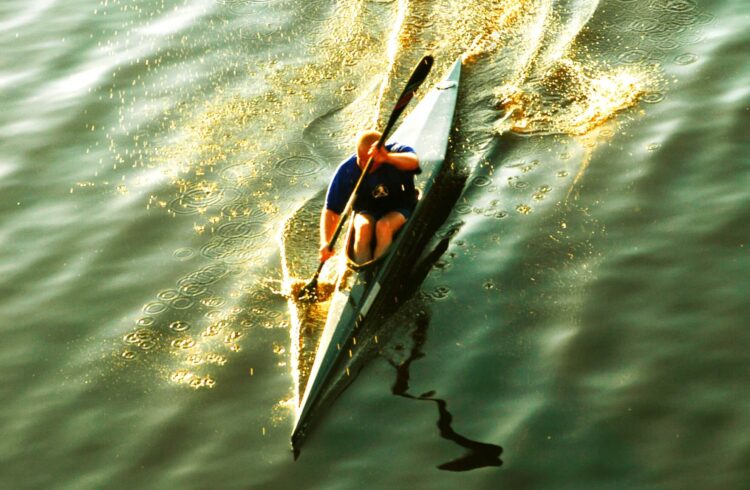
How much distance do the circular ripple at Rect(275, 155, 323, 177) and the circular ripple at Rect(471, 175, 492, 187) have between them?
5.77 ft

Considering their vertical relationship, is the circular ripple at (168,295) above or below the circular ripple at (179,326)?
above

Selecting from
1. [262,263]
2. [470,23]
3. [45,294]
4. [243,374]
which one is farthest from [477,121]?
[45,294]

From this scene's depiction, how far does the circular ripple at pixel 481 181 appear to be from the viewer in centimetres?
975

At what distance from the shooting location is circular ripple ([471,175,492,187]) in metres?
9.75

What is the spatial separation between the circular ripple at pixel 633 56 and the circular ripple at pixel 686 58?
37cm

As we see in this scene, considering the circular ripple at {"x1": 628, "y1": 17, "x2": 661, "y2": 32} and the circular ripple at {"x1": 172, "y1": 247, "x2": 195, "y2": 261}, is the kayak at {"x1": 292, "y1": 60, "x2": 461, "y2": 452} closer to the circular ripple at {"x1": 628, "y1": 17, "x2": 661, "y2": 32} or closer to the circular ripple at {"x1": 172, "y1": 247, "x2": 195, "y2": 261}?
the circular ripple at {"x1": 172, "y1": 247, "x2": 195, "y2": 261}

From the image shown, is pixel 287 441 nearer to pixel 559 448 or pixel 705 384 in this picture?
pixel 559 448

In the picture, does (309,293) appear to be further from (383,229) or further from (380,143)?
(380,143)

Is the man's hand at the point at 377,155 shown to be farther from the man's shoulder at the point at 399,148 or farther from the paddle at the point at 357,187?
the man's shoulder at the point at 399,148

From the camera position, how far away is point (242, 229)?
9602 mm

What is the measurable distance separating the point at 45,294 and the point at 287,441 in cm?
324

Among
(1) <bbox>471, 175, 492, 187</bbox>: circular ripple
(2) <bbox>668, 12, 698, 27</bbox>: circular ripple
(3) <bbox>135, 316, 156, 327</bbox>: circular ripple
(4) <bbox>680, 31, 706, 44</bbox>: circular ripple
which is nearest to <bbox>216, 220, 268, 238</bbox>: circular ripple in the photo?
(3) <bbox>135, 316, 156, 327</bbox>: circular ripple

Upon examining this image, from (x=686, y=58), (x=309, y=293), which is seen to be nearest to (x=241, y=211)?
(x=309, y=293)

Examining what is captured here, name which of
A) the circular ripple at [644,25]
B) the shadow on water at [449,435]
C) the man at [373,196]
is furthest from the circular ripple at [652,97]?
the shadow on water at [449,435]
